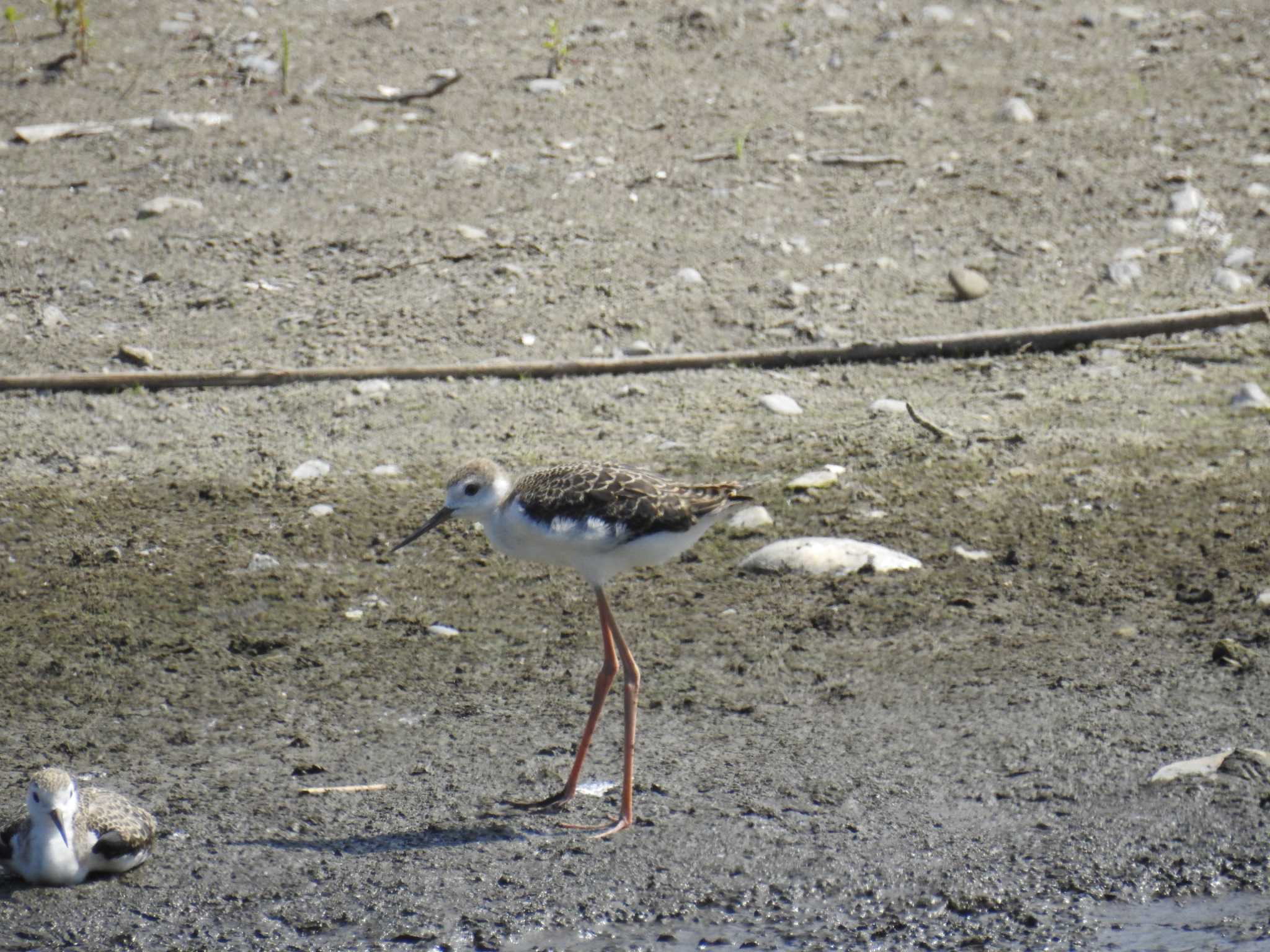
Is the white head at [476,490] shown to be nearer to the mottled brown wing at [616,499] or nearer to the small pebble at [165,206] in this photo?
the mottled brown wing at [616,499]

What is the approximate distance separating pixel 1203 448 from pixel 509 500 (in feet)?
12.4

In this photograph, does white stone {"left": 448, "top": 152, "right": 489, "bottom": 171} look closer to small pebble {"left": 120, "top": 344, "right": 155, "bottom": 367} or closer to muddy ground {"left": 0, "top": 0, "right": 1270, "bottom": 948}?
muddy ground {"left": 0, "top": 0, "right": 1270, "bottom": 948}

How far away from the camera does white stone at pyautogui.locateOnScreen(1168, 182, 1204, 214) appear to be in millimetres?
9383

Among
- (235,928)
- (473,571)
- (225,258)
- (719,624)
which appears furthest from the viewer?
(225,258)

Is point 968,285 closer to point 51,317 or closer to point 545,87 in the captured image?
point 545,87

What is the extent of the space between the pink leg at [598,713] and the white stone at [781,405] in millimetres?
2600

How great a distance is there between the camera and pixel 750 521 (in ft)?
22.3

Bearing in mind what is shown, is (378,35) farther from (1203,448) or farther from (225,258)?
(1203,448)

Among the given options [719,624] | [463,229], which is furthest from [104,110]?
[719,624]

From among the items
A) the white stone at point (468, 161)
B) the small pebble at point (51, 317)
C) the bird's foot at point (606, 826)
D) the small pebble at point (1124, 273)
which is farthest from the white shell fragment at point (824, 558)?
the white stone at point (468, 161)

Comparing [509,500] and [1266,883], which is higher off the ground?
[509,500]

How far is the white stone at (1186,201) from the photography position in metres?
9.38

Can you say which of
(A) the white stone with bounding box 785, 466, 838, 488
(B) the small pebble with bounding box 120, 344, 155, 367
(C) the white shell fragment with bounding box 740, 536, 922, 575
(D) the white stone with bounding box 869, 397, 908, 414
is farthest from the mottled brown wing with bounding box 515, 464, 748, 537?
(B) the small pebble with bounding box 120, 344, 155, 367

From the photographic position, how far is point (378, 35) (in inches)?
436
